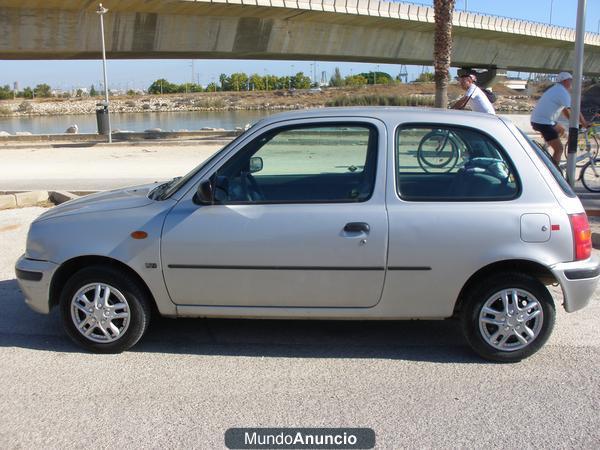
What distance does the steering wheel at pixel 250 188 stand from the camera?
4.46 meters

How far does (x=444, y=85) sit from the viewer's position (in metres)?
20.7

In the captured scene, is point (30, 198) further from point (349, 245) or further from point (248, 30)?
point (248, 30)

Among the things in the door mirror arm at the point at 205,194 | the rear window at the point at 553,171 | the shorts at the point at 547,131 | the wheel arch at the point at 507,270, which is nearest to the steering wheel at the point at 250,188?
the door mirror arm at the point at 205,194

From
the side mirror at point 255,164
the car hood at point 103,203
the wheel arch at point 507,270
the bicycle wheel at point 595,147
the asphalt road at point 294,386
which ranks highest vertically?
the side mirror at point 255,164

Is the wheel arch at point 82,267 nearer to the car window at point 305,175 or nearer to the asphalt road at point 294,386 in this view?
the asphalt road at point 294,386

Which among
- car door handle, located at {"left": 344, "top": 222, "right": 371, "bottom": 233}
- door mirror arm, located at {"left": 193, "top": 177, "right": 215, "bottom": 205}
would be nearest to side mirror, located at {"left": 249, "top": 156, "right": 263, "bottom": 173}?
door mirror arm, located at {"left": 193, "top": 177, "right": 215, "bottom": 205}

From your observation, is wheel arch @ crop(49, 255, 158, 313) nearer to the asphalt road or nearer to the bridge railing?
the asphalt road

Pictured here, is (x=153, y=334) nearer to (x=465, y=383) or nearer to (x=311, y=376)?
(x=311, y=376)

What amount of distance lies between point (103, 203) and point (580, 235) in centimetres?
341

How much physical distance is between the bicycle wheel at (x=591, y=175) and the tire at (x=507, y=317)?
273 inches

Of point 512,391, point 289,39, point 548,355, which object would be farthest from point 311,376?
point 289,39

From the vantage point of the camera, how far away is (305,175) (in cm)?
522

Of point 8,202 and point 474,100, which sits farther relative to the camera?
point 8,202

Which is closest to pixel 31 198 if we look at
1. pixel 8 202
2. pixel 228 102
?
pixel 8 202
